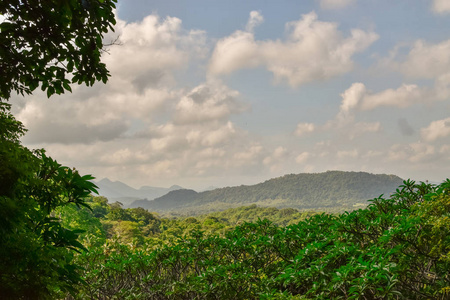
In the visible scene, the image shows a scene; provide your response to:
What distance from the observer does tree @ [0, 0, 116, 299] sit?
1.60 metres

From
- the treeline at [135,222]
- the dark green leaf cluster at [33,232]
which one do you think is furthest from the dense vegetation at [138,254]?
the treeline at [135,222]

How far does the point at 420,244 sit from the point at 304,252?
Answer: 1.16 metres

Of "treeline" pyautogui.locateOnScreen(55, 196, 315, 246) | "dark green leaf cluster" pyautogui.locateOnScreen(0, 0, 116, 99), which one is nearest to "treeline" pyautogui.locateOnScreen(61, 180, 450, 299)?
"treeline" pyautogui.locateOnScreen(55, 196, 315, 246)

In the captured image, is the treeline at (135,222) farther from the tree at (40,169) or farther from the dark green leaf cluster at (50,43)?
the dark green leaf cluster at (50,43)

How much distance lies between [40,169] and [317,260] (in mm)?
2715

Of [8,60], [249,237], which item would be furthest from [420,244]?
[8,60]

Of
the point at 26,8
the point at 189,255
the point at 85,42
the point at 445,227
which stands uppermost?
the point at 26,8

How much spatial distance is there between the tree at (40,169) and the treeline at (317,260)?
0.19 m

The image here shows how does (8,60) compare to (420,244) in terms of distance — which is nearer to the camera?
(8,60)

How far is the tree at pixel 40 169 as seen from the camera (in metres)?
1.60

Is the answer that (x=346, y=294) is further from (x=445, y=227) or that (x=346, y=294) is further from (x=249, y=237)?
(x=249, y=237)

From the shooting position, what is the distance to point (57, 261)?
1690mm

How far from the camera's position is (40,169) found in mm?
1893

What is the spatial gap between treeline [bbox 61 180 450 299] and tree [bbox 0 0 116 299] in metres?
0.19
